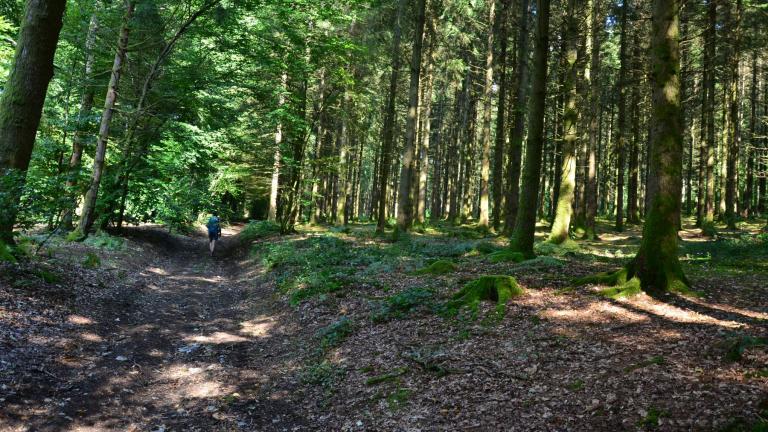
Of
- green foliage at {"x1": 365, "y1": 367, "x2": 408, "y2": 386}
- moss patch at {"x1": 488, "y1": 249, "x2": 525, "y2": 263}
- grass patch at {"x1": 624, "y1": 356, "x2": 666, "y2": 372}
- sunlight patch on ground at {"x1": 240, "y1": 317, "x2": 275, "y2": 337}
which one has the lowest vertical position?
sunlight patch on ground at {"x1": 240, "y1": 317, "x2": 275, "y2": 337}

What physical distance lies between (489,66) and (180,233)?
1879 centimetres

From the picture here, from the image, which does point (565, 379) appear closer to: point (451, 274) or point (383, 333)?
point (383, 333)

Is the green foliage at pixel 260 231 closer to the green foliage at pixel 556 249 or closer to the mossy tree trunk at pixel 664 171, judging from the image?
the green foliage at pixel 556 249

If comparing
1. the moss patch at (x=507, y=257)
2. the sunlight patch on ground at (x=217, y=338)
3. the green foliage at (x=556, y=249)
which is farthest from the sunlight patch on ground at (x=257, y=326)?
the green foliage at (x=556, y=249)

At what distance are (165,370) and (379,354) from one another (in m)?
3.24

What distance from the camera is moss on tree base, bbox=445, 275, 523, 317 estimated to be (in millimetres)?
8516

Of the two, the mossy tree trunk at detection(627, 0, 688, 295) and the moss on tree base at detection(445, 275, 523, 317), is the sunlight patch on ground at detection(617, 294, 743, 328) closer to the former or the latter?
the mossy tree trunk at detection(627, 0, 688, 295)

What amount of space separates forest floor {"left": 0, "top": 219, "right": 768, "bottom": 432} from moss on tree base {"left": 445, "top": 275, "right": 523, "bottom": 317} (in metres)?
0.16

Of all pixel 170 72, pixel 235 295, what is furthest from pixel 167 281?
pixel 170 72

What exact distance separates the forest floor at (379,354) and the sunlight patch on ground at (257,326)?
0.04 m

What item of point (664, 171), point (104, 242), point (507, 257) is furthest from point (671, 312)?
point (104, 242)

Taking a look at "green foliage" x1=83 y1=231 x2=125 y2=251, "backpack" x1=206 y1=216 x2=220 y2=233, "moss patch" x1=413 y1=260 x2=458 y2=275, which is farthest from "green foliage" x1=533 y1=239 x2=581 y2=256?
"green foliage" x1=83 y1=231 x2=125 y2=251

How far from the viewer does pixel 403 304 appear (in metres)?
9.09

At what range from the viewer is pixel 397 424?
534cm
